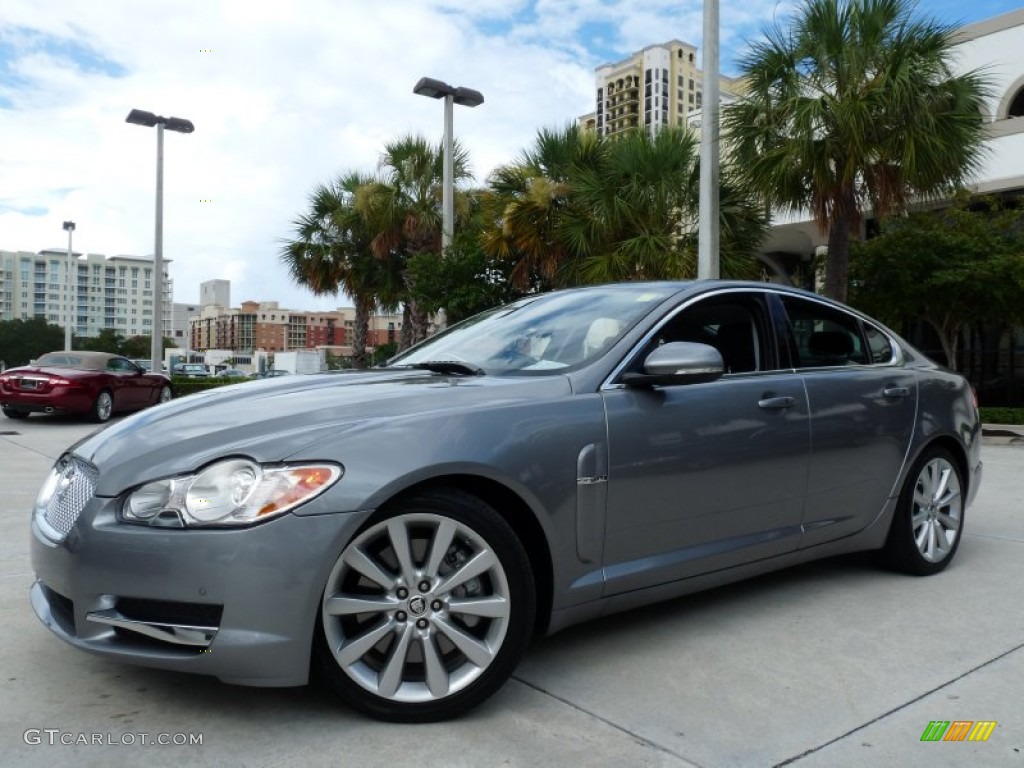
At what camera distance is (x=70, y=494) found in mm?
2686

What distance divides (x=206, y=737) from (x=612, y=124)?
126900 millimetres

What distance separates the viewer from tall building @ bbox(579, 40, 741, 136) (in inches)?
4685

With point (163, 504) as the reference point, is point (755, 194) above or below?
above

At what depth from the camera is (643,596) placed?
3154mm

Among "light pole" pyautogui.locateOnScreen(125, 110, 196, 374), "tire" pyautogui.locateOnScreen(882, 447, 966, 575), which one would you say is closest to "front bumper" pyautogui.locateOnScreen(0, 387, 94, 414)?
"light pole" pyautogui.locateOnScreen(125, 110, 196, 374)

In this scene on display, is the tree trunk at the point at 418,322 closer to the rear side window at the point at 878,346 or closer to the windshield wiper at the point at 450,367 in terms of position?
the rear side window at the point at 878,346

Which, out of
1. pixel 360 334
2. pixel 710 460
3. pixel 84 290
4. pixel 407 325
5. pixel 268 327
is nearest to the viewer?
pixel 710 460

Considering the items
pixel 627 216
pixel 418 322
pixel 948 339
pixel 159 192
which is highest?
pixel 159 192

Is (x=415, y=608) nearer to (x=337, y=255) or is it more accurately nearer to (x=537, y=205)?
(x=537, y=205)

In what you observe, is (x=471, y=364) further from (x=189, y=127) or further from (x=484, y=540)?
(x=189, y=127)

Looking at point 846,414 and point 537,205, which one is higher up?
point 537,205

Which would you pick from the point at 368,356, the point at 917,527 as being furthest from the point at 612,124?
the point at 917,527

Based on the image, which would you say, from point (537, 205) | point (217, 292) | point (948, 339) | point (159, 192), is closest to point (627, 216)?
point (537, 205)

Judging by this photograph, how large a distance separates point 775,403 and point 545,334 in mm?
1003
